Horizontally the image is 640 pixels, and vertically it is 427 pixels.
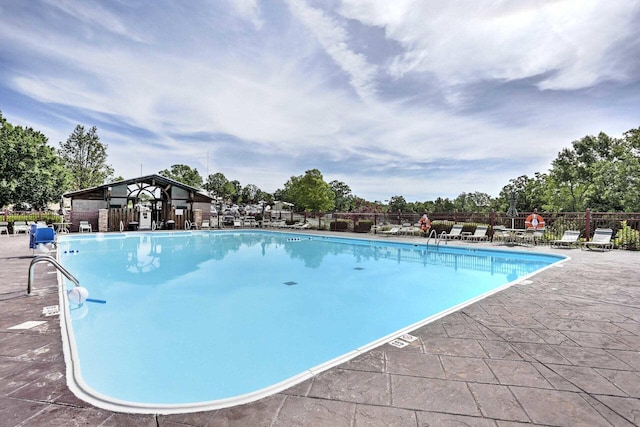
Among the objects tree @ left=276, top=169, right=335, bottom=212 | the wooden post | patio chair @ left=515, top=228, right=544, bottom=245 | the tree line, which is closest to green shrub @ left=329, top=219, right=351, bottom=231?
the tree line

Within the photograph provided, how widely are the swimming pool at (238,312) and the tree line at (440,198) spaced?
9761 millimetres

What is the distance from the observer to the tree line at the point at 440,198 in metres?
19.3

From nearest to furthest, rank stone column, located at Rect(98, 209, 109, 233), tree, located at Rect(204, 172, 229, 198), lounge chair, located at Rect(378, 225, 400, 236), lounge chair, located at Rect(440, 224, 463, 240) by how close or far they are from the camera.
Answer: lounge chair, located at Rect(440, 224, 463, 240) → lounge chair, located at Rect(378, 225, 400, 236) → stone column, located at Rect(98, 209, 109, 233) → tree, located at Rect(204, 172, 229, 198)

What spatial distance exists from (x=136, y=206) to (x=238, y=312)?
18.5 metres

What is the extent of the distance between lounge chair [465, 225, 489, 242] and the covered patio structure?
17.0 m

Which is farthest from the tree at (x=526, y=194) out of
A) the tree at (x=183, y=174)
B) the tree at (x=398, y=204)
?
the tree at (x=183, y=174)

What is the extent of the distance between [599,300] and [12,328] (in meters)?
7.14

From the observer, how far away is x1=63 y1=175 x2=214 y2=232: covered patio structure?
62.1 feet

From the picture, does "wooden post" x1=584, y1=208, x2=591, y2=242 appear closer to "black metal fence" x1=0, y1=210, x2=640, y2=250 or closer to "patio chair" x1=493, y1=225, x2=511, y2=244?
"black metal fence" x1=0, y1=210, x2=640, y2=250

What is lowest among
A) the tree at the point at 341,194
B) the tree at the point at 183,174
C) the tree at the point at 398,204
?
the tree at the point at 398,204

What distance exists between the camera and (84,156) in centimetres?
3319

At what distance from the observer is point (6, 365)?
8.11 feet

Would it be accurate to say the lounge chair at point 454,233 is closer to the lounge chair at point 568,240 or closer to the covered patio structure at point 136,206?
the lounge chair at point 568,240

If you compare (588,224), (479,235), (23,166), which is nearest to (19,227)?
(23,166)
